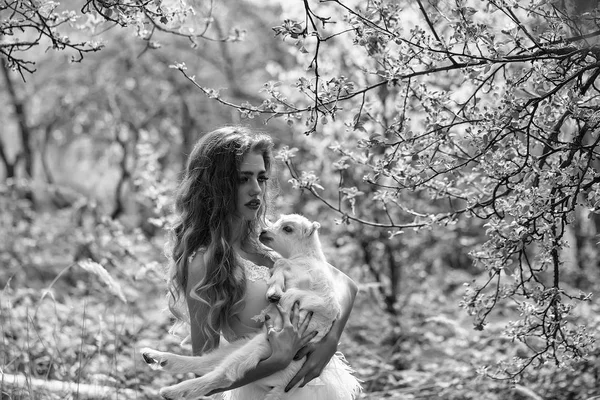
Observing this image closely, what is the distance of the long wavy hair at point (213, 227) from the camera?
3.44 metres

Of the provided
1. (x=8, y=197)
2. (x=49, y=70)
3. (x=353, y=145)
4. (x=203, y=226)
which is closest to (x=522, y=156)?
(x=203, y=226)

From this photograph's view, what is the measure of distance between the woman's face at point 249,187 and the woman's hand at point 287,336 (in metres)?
0.51

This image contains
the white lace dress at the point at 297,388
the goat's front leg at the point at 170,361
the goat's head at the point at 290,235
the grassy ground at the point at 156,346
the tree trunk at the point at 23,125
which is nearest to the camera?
the goat's front leg at the point at 170,361

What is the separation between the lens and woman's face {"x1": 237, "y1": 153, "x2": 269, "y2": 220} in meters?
3.61

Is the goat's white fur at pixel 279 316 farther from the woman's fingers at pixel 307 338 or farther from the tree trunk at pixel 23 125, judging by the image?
the tree trunk at pixel 23 125

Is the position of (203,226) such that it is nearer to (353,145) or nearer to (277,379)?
(277,379)

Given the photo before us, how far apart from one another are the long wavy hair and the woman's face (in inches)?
1.0

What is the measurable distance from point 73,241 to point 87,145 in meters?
6.89

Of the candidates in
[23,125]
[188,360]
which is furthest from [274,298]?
[23,125]

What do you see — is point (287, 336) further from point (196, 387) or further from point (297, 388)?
point (196, 387)

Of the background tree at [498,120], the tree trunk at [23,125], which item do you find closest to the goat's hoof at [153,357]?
the background tree at [498,120]

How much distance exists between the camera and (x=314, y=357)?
3529 millimetres

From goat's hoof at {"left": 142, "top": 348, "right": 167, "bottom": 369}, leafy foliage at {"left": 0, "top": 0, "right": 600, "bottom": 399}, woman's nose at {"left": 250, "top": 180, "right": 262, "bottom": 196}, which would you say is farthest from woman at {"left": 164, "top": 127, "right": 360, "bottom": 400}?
leafy foliage at {"left": 0, "top": 0, "right": 600, "bottom": 399}

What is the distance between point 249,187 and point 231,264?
0.38 metres
